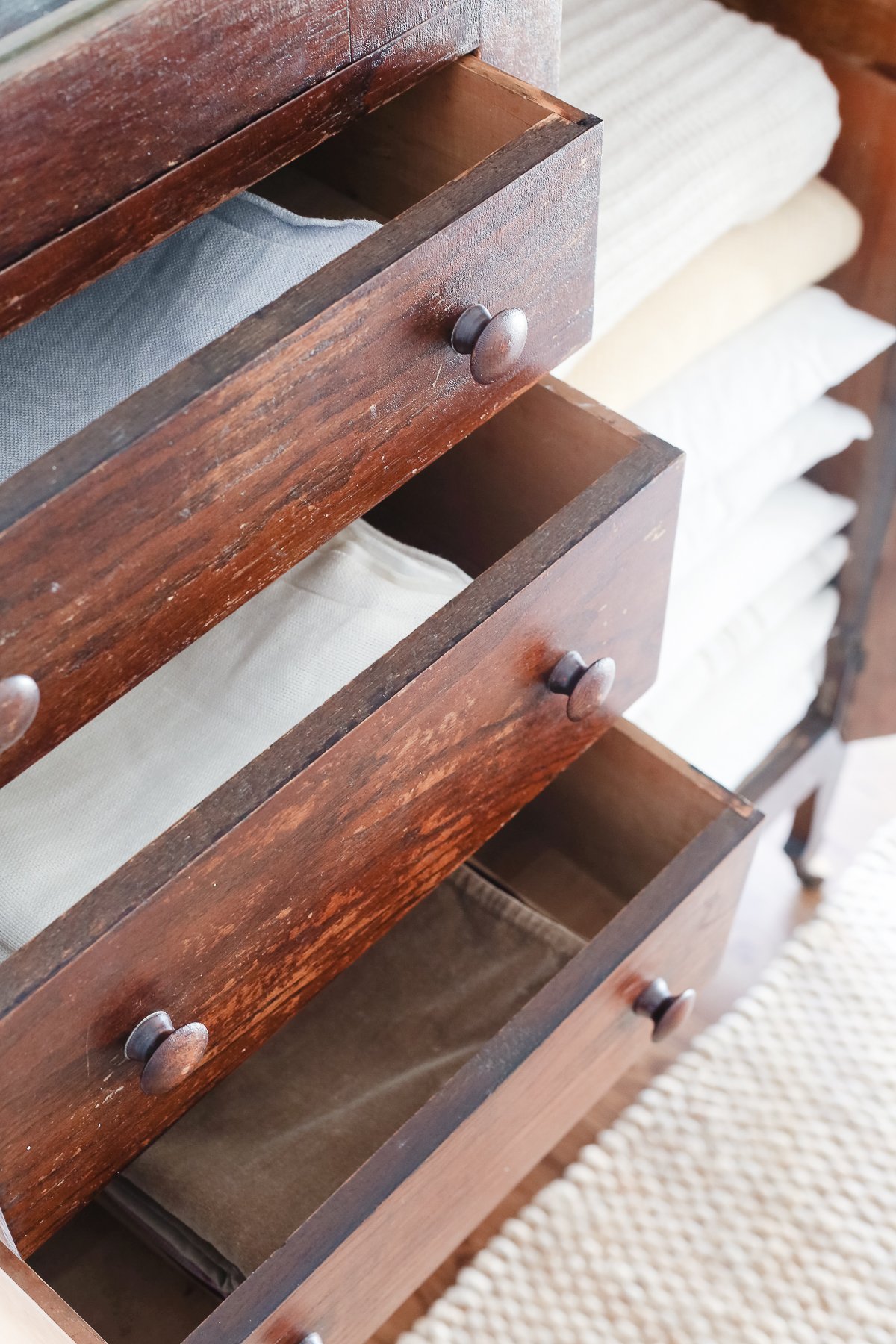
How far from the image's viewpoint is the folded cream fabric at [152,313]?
0.49m

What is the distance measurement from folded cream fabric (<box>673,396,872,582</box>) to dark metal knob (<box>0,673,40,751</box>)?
0.51 meters

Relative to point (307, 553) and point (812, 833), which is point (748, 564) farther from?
point (307, 553)

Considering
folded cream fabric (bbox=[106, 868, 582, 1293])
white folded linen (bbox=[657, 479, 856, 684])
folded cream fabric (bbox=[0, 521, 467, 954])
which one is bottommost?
folded cream fabric (bbox=[106, 868, 582, 1293])

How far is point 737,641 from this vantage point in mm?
971

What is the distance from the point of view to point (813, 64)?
833 mm

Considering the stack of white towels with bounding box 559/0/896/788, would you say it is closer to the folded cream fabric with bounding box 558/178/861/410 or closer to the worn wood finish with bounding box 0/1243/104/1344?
the folded cream fabric with bounding box 558/178/861/410

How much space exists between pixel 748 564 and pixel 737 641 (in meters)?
0.06

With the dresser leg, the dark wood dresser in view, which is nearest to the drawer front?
the dark wood dresser

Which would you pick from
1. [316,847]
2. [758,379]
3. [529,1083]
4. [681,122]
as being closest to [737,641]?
[758,379]

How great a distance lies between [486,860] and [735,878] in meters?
0.19

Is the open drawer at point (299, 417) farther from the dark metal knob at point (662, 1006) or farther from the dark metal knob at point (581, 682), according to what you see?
the dark metal knob at point (662, 1006)

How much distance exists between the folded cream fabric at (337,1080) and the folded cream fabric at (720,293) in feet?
0.91

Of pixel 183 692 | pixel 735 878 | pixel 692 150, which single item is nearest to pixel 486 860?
pixel 735 878

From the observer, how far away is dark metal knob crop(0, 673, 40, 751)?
380 millimetres
